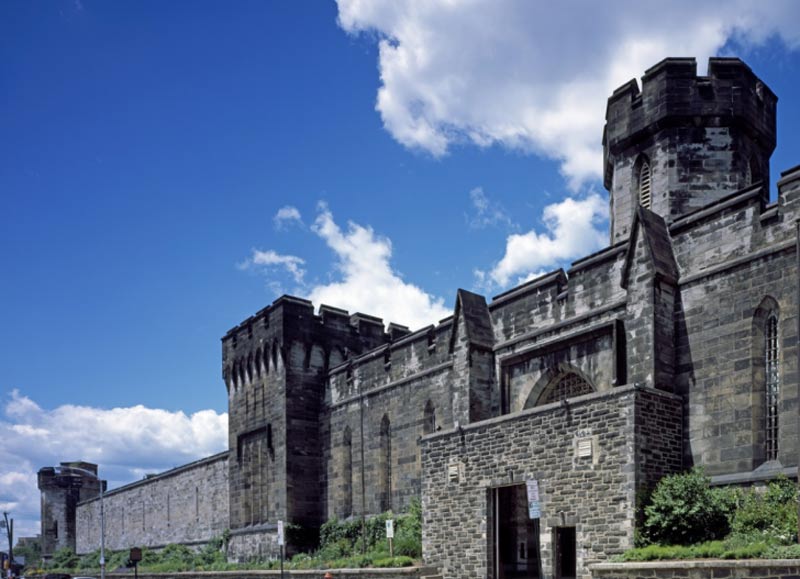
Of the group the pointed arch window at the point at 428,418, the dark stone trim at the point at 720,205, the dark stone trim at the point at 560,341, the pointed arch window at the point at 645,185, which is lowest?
the pointed arch window at the point at 428,418

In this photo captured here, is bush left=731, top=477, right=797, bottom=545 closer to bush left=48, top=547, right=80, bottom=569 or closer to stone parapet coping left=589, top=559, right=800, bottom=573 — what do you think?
stone parapet coping left=589, top=559, right=800, bottom=573

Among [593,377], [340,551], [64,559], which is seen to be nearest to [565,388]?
[593,377]

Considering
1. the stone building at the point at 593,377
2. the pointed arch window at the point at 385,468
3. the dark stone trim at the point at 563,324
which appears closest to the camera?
the stone building at the point at 593,377

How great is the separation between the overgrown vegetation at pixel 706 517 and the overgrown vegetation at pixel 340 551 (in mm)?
9601

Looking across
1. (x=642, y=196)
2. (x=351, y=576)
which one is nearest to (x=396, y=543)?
(x=351, y=576)

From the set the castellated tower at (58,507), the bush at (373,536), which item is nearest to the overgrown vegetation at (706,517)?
the bush at (373,536)

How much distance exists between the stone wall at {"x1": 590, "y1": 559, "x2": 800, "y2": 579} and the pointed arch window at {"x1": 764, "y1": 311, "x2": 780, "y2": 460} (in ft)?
13.7

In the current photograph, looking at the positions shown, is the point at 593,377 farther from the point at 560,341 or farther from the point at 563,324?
the point at 563,324

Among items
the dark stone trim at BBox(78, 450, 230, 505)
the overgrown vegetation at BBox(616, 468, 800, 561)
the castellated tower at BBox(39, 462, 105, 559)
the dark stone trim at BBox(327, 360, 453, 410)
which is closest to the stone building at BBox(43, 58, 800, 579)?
the dark stone trim at BBox(327, 360, 453, 410)

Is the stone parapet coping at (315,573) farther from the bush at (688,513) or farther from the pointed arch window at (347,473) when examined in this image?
the bush at (688,513)

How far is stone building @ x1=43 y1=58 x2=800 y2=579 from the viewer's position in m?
19.8

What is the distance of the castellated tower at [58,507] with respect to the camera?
75.6 m

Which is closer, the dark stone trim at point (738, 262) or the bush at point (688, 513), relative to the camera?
the bush at point (688, 513)

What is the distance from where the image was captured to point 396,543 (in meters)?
28.6
